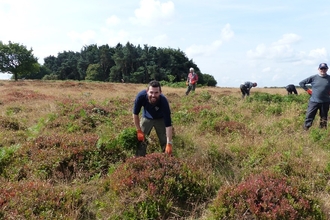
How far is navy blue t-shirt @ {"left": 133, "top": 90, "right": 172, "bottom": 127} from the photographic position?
206 inches

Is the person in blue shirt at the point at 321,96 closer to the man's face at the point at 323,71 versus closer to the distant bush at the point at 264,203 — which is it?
the man's face at the point at 323,71

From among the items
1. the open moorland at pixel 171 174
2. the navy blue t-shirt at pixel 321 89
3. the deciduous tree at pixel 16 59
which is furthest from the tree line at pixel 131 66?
the open moorland at pixel 171 174

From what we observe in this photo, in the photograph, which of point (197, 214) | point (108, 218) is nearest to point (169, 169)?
point (197, 214)

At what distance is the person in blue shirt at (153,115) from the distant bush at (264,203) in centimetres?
157

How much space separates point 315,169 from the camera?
4887 mm

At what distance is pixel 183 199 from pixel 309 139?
380cm

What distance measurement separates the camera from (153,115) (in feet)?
18.3

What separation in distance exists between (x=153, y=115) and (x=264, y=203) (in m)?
2.68

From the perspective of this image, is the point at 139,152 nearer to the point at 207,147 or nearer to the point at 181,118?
the point at 207,147

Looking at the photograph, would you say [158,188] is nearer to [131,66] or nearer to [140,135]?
[140,135]

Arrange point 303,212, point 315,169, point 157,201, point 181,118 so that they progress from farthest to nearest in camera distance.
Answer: point 181,118 → point 315,169 → point 157,201 → point 303,212

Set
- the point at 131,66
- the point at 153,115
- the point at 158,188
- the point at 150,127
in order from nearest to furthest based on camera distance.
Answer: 1. the point at 158,188
2. the point at 153,115
3. the point at 150,127
4. the point at 131,66

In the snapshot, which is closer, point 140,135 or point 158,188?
point 158,188

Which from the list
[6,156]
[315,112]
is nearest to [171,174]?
[6,156]
